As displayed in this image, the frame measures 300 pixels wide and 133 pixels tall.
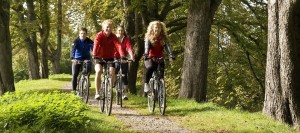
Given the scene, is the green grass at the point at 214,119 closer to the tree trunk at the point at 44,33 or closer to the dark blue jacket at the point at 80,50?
the dark blue jacket at the point at 80,50

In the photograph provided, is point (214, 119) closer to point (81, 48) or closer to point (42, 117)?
point (42, 117)

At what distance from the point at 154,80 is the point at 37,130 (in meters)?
3.85

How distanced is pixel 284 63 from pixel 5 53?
1098 cm

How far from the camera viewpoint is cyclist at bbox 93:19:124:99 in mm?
9305

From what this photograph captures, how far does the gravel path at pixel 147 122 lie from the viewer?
7.72 m

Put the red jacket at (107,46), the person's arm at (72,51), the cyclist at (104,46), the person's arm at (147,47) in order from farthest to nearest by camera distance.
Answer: the person's arm at (72,51)
the red jacket at (107,46)
the cyclist at (104,46)
the person's arm at (147,47)

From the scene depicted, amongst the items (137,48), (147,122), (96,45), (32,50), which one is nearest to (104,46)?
(96,45)

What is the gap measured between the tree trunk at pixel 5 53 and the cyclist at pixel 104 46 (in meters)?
7.32

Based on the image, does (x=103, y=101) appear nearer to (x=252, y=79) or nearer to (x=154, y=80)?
(x=154, y=80)

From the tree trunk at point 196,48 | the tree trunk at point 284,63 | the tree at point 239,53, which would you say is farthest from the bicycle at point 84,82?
the tree at point 239,53

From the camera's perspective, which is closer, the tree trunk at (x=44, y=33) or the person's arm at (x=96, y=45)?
the person's arm at (x=96, y=45)

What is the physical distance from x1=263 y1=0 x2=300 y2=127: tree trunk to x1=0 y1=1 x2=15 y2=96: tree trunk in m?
10.1

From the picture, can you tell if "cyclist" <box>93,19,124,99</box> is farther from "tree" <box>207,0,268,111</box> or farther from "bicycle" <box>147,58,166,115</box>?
"tree" <box>207,0,268,111</box>

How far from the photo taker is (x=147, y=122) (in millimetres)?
8508
